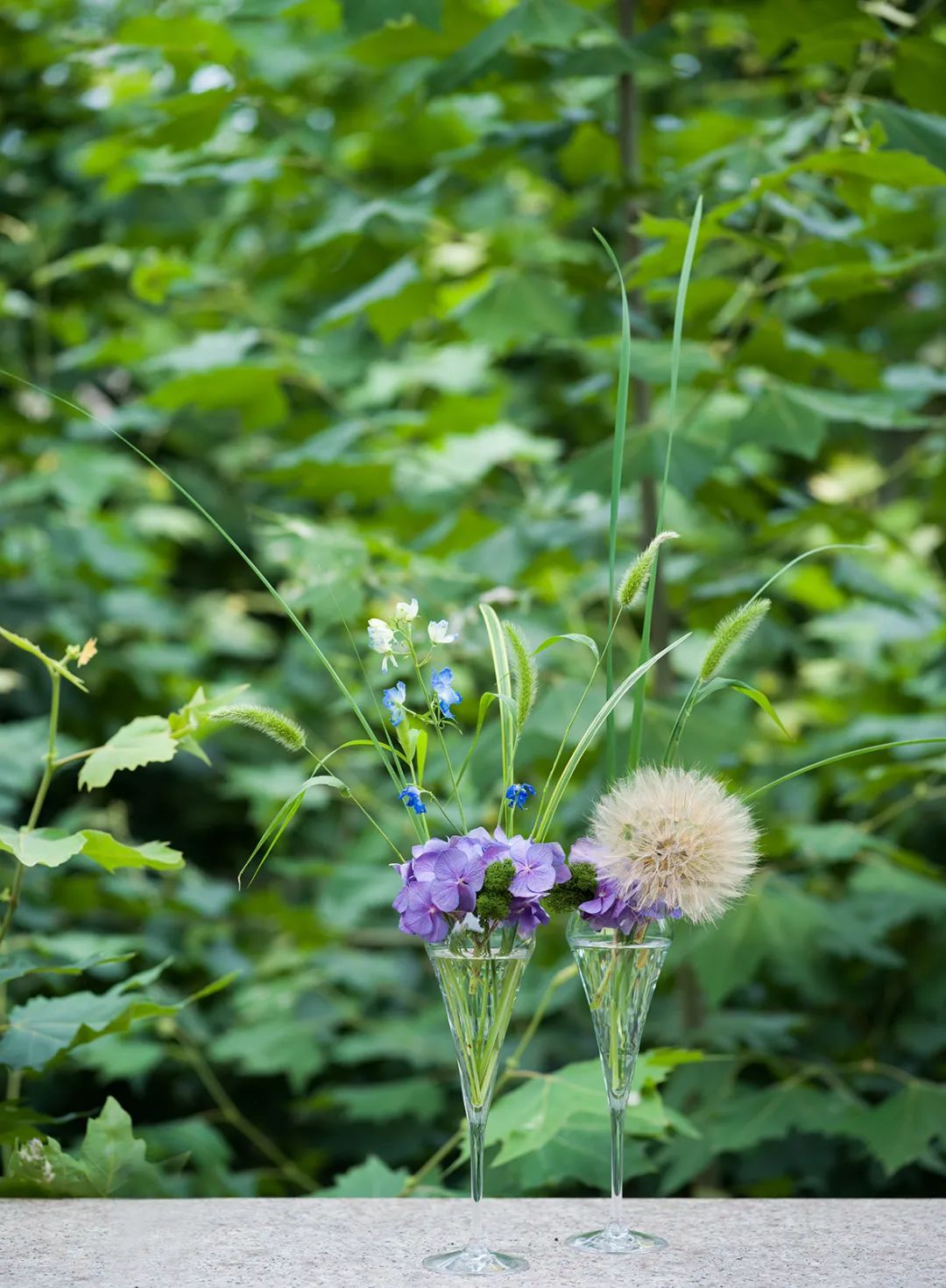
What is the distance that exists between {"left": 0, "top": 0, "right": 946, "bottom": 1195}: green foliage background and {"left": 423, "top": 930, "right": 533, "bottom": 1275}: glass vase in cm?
23

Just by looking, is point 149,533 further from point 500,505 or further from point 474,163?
point 474,163

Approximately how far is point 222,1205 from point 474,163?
1.11 m

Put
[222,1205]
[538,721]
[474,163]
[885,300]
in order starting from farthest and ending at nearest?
[885,300]
[474,163]
[538,721]
[222,1205]

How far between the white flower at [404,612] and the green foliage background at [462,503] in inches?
13.3

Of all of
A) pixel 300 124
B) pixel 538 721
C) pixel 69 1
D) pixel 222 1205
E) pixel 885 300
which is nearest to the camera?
pixel 222 1205

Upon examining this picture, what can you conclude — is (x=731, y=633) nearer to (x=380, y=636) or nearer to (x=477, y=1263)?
(x=380, y=636)

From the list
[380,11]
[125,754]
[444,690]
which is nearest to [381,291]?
[380,11]

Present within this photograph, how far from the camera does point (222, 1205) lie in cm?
89

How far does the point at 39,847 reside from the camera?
2.73 ft

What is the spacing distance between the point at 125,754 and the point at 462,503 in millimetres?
894

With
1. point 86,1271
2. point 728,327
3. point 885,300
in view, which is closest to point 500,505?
point 728,327

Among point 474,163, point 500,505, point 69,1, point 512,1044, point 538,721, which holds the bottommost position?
point 512,1044

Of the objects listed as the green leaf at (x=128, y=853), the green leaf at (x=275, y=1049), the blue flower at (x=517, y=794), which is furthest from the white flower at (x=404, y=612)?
the green leaf at (x=275, y=1049)

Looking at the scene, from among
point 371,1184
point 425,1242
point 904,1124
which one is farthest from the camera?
point 904,1124
